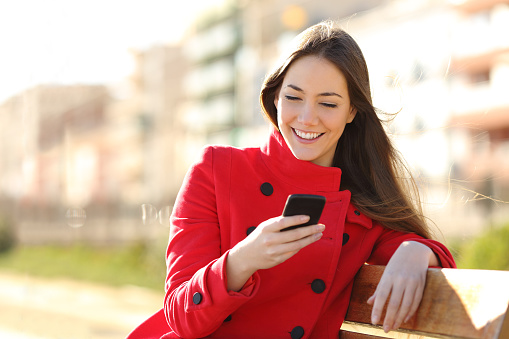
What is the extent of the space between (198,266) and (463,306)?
715 millimetres

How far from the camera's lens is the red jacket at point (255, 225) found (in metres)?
1.99

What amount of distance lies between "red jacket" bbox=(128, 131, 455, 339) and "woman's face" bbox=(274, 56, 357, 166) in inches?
2.6

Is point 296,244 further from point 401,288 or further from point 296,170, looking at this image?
point 296,170

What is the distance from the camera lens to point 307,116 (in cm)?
204

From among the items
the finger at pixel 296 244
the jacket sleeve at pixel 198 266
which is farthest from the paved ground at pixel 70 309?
the finger at pixel 296 244

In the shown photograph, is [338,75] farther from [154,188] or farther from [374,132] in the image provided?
[154,188]

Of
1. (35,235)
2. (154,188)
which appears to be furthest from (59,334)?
(154,188)

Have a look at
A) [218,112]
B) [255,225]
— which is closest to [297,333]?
[255,225]

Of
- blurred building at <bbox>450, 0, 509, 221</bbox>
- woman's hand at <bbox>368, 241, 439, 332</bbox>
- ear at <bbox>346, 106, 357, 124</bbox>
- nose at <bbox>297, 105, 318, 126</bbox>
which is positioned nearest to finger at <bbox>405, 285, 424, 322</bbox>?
woman's hand at <bbox>368, 241, 439, 332</bbox>

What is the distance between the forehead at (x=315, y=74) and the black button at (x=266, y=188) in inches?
12.1

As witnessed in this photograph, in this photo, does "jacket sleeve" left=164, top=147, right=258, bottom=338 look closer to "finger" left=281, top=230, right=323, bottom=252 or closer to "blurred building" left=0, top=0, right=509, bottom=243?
"finger" left=281, top=230, right=323, bottom=252

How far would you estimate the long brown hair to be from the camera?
2.10 meters

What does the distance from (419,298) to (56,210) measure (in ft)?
85.1

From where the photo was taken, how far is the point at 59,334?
830 centimetres
